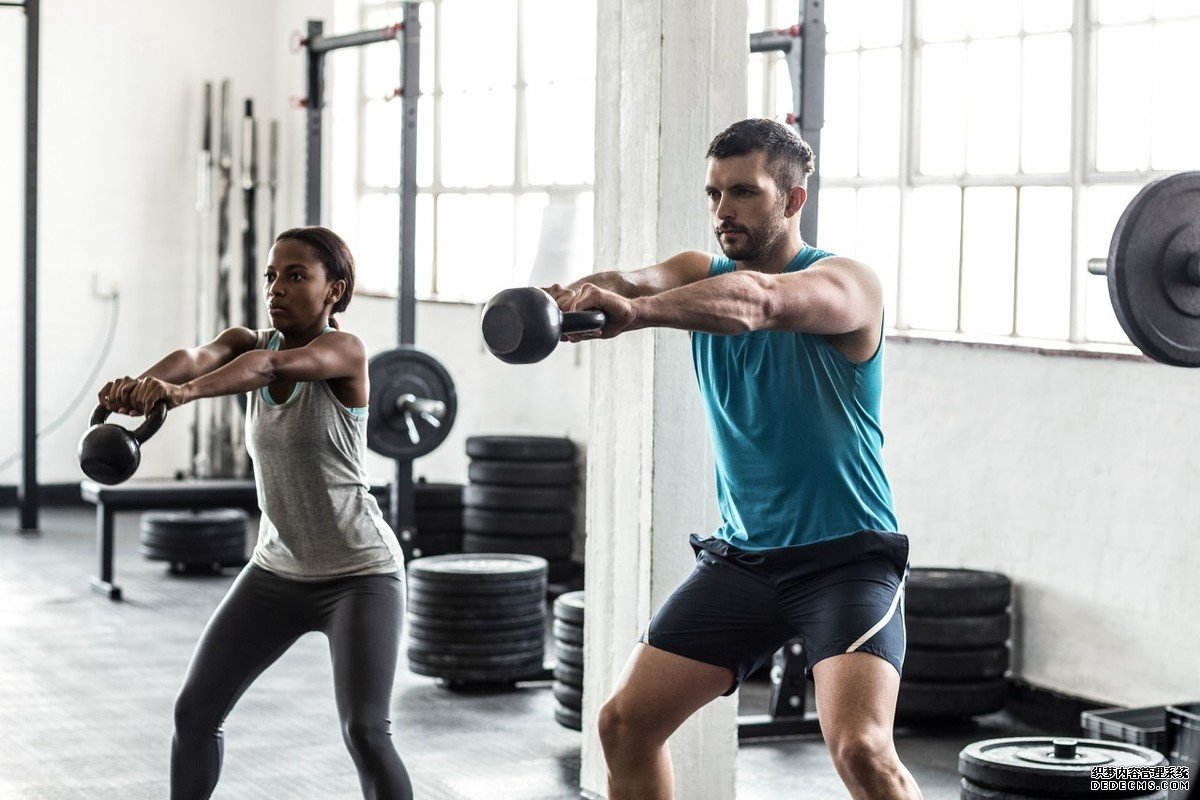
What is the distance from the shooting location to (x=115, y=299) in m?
8.77

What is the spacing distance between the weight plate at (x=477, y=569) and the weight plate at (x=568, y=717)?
0.51 meters

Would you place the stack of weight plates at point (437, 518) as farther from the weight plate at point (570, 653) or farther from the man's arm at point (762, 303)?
the man's arm at point (762, 303)

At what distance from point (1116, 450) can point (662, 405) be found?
1.58 metres

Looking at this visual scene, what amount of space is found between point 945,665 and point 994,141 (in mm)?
1630

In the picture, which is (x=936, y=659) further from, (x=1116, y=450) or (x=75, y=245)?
(x=75, y=245)

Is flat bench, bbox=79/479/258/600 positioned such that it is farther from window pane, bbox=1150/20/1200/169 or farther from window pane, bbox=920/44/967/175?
window pane, bbox=1150/20/1200/169

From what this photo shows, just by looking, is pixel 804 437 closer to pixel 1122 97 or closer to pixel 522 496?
pixel 1122 97

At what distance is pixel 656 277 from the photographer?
252 centimetres

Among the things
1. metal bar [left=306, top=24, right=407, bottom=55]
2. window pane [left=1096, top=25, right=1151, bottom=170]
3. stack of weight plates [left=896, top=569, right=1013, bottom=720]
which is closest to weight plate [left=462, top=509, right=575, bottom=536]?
metal bar [left=306, top=24, right=407, bottom=55]

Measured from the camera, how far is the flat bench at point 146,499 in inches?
246

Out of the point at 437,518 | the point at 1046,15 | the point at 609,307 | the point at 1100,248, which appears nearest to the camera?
the point at 609,307

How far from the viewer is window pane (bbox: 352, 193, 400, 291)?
8227 mm

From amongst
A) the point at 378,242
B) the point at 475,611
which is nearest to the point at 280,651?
the point at 475,611

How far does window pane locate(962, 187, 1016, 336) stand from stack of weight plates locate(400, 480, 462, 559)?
2487mm
